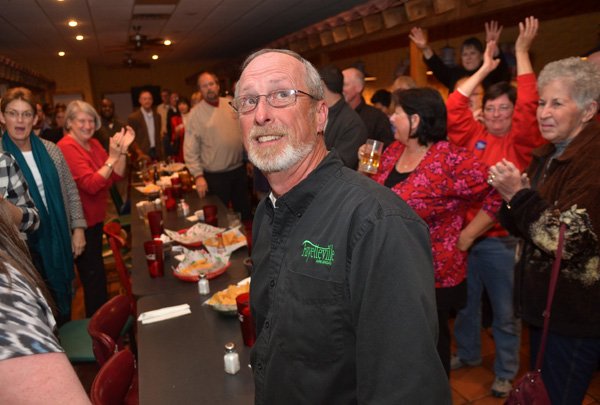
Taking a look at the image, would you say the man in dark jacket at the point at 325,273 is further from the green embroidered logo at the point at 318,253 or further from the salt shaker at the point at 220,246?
the salt shaker at the point at 220,246

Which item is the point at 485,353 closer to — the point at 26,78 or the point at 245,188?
the point at 245,188

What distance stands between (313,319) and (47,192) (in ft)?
9.16

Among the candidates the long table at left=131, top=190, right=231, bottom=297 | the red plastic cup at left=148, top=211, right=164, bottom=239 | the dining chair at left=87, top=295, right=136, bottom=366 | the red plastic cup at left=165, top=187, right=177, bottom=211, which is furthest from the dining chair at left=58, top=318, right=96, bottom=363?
the red plastic cup at left=165, top=187, right=177, bottom=211

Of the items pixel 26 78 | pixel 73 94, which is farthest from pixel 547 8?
pixel 73 94

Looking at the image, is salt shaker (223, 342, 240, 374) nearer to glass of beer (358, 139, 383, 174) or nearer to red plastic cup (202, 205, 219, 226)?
glass of beer (358, 139, 383, 174)

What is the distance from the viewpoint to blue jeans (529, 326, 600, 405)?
1.79m

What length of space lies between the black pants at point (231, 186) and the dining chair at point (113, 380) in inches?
142

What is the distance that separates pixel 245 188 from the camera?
5.58 metres

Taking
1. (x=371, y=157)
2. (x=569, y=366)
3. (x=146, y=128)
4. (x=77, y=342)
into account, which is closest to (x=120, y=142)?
(x=77, y=342)

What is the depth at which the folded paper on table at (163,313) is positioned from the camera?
197 cm

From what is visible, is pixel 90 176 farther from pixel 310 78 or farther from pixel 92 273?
pixel 310 78

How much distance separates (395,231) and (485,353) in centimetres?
275

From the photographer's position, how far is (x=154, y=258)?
96.5 inches

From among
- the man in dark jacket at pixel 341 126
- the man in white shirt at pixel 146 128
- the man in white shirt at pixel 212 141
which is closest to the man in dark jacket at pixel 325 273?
the man in dark jacket at pixel 341 126
